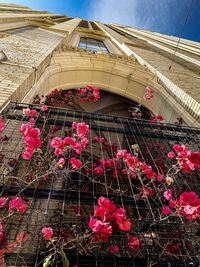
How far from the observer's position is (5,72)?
4.45 metres

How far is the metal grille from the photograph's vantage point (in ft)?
7.36

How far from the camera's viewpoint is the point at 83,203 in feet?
9.40

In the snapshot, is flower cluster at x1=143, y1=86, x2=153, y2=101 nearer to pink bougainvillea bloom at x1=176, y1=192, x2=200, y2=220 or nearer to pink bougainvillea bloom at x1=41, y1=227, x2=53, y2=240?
pink bougainvillea bloom at x1=176, y1=192, x2=200, y2=220

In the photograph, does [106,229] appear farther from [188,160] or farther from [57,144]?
[188,160]

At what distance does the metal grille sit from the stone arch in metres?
1.92

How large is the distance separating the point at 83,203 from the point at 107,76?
→ 5.20m

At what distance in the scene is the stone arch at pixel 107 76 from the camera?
21.8ft

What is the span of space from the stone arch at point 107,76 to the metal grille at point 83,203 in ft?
6.31

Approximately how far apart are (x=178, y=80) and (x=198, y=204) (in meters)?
4.77

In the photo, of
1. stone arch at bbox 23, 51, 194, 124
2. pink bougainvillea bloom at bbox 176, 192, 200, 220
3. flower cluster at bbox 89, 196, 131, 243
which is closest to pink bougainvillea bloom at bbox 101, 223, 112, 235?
flower cluster at bbox 89, 196, 131, 243

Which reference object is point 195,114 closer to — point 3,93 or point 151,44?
point 3,93

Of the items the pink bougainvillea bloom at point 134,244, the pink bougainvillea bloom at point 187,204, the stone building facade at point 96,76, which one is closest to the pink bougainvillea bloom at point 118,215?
the pink bougainvillea bloom at point 134,244

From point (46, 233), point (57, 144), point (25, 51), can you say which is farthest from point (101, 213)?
point (25, 51)

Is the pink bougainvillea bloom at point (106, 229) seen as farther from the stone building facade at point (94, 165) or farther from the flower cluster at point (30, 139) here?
the flower cluster at point (30, 139)
